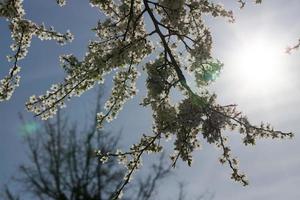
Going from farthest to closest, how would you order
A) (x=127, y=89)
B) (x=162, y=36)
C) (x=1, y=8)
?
(x=127, y=89)
(x=162, y=36)
(x=1, y=8)

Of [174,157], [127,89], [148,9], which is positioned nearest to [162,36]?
[148,9]

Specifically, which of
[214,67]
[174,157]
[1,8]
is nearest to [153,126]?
[174,157]

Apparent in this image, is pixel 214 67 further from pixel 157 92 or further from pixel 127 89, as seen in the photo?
pixel 127 89

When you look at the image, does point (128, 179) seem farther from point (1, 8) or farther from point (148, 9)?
point (1, 8)

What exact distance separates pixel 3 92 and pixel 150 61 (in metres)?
2.36

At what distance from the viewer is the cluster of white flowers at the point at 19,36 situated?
7.48 meters

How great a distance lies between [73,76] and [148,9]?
1.70 metres

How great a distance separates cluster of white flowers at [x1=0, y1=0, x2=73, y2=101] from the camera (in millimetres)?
7484

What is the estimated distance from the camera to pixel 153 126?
27.8 feet

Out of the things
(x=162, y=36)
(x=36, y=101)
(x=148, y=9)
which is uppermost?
(x=148, y=9)

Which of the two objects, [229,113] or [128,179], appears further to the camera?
[128,179]

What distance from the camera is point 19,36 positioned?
7.68 meters

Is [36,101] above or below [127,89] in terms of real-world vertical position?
below

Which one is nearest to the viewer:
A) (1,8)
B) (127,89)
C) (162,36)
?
(1,8)
